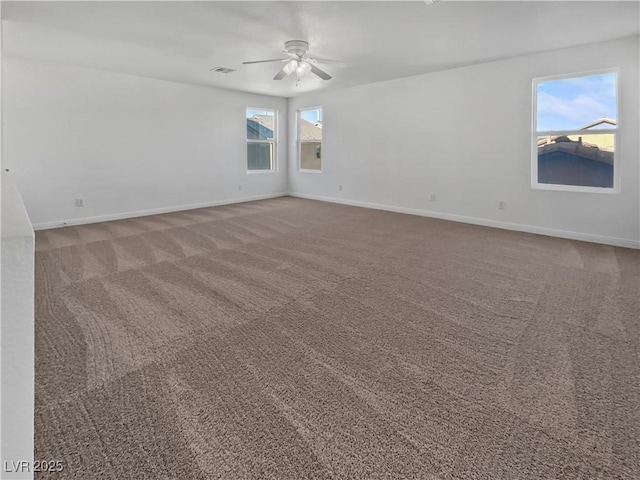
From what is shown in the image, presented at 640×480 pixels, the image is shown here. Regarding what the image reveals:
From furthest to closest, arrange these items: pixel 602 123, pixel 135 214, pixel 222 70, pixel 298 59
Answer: pixel 135 214
pixel 222 70
pixel 602 123
pixel 298 59

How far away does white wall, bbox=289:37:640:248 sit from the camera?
4590mm

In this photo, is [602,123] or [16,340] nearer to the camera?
[16,340]

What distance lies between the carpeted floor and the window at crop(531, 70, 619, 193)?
137 centimetres

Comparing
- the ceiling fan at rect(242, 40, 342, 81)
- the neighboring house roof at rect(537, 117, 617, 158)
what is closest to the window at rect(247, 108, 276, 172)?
the ceiling fan at rect(242, 40, 342, 81)

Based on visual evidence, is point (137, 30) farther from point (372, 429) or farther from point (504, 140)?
point (504, 140)

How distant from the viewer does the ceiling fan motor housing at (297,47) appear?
4.31m

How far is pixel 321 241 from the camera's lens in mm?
4758

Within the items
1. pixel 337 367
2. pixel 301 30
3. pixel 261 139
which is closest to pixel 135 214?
pixel 261 139

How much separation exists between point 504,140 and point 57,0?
550 cm

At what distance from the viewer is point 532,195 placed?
5.34m

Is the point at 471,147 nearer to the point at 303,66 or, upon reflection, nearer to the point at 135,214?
the point at 303,66

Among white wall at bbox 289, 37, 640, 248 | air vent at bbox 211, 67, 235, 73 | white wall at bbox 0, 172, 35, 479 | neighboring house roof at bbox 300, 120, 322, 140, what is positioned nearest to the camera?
white wall at bbox 0, 172, 35, 479

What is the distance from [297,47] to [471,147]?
10.3 ft

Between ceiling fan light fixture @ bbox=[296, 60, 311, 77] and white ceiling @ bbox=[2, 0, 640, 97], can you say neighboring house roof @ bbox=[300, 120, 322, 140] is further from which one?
ceiling fan light fixture @ bbox=[296, 60, 311, 77]
